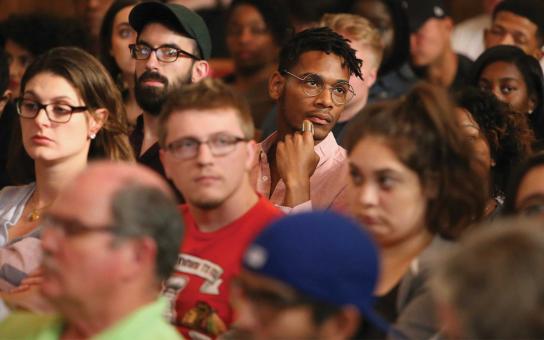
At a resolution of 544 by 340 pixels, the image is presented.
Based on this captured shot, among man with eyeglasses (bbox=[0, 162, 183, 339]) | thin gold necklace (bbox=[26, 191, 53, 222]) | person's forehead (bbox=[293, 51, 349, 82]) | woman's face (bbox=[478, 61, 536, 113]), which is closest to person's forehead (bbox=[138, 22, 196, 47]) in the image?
person's forehead (bbox=[293, 51, 349, 82])

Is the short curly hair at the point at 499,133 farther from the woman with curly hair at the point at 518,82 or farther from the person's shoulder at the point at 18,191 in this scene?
the person's shoulder at the point at 18,191

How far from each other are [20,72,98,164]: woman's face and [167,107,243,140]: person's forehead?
775 mm

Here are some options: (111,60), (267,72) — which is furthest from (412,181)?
(267,72)

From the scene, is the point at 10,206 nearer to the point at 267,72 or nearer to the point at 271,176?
the point at 271,176

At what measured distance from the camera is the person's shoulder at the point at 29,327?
2488 mm

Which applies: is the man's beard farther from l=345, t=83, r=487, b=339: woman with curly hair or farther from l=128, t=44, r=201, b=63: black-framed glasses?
l=345, t=83, r=487, b=339: woman with curly hair

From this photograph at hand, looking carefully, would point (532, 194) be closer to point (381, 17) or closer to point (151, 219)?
point (151, 219)

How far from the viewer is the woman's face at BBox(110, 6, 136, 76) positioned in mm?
4969

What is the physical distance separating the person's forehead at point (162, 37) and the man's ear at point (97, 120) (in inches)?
21.1

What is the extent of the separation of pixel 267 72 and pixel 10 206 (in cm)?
225

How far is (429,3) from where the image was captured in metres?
5.86

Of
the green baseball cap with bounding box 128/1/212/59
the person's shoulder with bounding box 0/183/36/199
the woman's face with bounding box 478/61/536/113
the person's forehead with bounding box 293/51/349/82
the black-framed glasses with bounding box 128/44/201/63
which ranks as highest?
the green baseball cap with bounding box 128/1/212/59

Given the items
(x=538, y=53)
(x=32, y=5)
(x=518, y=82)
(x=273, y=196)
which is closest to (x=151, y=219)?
(x=273, y=196)

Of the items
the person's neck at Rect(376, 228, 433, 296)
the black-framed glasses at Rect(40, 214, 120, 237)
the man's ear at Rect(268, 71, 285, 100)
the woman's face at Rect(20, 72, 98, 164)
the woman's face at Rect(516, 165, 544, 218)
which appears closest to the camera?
the black-framed glasses at Rect(40, 214, 120, 237)
